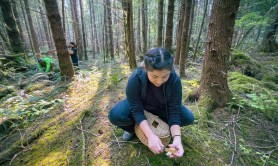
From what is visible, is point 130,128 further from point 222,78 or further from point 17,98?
point 17,98

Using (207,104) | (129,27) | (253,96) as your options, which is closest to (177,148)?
(207,104)

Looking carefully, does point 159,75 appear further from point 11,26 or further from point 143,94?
point 11,26

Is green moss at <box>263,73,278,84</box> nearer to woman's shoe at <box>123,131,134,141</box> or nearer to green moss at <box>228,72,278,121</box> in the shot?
green moss at <box>228,72,278,121</box>

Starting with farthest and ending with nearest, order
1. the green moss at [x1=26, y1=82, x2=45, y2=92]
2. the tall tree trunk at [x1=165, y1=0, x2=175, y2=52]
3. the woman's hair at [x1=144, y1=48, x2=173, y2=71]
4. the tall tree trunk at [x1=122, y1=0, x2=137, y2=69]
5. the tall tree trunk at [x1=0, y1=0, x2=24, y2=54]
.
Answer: the tall tree trunk at [x1=165, y1=0, x2=175, y2=52], the tall tree trunk at [x1=0, y1=0, x2=24, y2=54], the tall tree trunk at [x1=122, y1=0, x2=137, y2=69], the green moss at [x1=26, y1=82, x2=45, y2=92], the woman's hair at [x1=144, y1=48, x2=173, y2=71]

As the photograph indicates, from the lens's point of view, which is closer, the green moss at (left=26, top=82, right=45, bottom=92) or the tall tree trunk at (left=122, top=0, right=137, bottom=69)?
the green moss at (left=26, top=82, right=45, bottom=92)

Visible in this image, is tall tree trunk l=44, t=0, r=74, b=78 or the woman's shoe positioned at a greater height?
tall tree trunk l=44, t=0, r=74, b=78

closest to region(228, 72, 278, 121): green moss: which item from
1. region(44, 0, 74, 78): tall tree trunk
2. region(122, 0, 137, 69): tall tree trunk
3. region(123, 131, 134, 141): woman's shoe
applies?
region(123, 131, 134, 141): woman's shoe

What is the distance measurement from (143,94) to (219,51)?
66.4 inches

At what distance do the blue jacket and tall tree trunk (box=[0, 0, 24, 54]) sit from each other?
6.84 metres

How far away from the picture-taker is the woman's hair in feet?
5.11

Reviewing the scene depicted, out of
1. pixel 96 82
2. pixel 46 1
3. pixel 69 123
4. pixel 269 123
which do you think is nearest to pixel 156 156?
pixel 69 123

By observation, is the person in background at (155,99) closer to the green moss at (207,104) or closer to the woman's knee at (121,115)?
the woman's knee at (121,115)

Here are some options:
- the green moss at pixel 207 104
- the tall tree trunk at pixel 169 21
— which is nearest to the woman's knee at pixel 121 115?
the green moss at pixel 207 104

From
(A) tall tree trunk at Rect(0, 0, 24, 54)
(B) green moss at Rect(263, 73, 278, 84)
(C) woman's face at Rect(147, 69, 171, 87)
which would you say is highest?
(A) tall tree trunk at Rect(0, 0, 24, 54)
